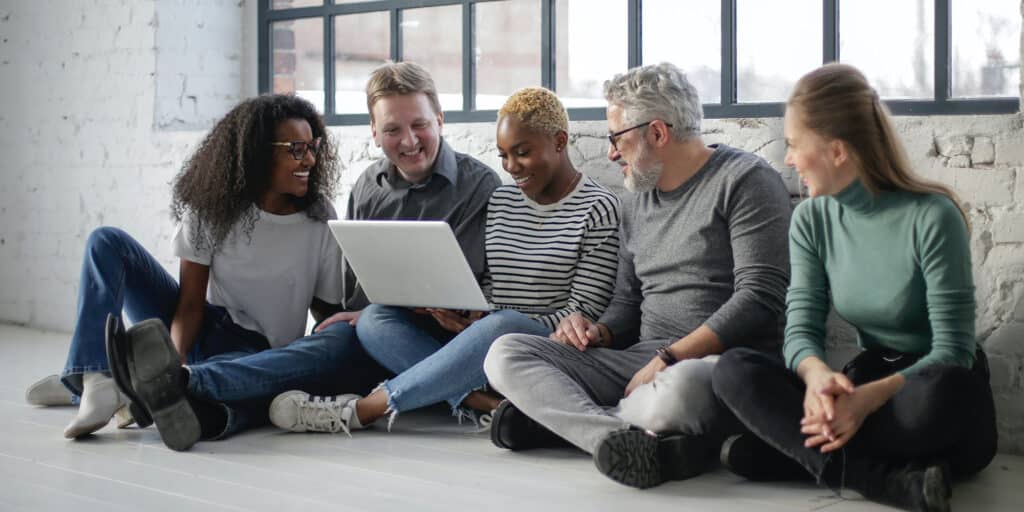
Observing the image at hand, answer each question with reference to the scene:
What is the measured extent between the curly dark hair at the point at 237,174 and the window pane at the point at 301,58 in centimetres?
137

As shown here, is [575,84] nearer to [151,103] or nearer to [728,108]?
[728,108]

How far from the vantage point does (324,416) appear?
11.1 ft

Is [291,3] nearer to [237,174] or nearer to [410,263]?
[237,174]

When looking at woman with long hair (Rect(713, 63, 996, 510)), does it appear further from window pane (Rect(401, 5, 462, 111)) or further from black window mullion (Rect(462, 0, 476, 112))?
window pane (Rect(401, 5, 462, 111))

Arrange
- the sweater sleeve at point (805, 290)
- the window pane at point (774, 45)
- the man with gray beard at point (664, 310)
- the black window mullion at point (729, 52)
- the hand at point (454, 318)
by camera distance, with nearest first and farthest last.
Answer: the sweater sleeve at point (805, 290)
the man with gray beard at point (664, 310)
the hand at point (454, 318)
the window pane at point (774, 45)
the black window mullion at point (729, 52)

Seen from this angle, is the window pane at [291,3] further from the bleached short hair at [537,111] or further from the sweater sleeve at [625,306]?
the sweater sleeve at [625,306]

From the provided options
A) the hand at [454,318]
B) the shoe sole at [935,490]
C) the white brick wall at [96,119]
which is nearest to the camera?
the shoe sole at [935,490]

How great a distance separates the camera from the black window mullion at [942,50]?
336 centimetres

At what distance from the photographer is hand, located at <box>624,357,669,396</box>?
2.97 meters

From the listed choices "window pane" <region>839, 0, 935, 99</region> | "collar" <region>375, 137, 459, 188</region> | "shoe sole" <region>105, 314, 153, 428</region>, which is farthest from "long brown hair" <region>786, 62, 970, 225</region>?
"shoe sole" <region>105, 314, 153, 428</region>

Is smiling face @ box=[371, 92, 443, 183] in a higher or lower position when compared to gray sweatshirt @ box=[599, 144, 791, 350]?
higher

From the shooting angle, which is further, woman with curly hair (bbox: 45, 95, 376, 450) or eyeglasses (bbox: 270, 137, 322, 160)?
eyeglasses (bbox: 270, 137, 322, 160)

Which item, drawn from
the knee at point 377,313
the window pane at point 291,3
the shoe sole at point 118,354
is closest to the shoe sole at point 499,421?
the knee at point 377,313

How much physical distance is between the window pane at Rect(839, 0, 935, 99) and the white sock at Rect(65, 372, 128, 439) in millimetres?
2147
